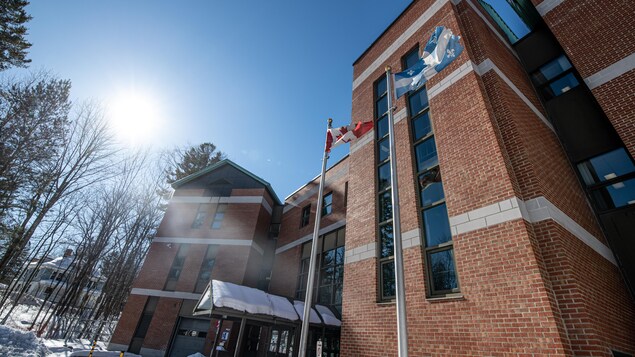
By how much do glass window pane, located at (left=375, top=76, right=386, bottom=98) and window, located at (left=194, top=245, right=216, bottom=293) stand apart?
16.9 metres

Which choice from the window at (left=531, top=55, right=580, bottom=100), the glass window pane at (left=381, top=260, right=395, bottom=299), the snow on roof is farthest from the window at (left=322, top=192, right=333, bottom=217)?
the window at (left=531, top=55, right=580, bottom=100)

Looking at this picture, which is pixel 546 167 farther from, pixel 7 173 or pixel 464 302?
pixel 7 173

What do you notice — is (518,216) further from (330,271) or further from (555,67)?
(330,271)

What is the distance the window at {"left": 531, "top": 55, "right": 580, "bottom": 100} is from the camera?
9.65 m

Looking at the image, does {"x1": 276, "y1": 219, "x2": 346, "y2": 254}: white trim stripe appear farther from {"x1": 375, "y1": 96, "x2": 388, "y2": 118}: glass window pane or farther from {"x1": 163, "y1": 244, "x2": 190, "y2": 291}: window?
{"x1": 163, "y1": 244, "x2": 190, "y2": 291}: window

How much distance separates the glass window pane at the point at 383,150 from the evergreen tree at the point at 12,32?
20.5 metres

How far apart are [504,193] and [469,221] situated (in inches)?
39.6

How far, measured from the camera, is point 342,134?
8.87m

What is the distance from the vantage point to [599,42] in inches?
325

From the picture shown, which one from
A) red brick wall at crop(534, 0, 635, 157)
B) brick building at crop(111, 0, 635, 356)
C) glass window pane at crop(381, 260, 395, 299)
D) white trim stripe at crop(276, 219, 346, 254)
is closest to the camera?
brick building at crop(111, 0, 635, 356)

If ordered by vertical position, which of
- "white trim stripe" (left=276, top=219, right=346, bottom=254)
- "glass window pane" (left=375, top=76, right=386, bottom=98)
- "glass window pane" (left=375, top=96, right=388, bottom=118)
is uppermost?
"glass window pane" (left=375, top=76, right=386, bottom=98)

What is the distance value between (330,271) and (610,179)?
11537mm

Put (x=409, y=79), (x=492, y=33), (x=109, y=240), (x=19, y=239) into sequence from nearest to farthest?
(x=409, y=79)
(x=492, y=33)
(x=19, y=239)
(x=109, y=240)

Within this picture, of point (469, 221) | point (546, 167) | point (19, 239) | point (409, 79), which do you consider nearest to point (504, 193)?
point (469, 221)
